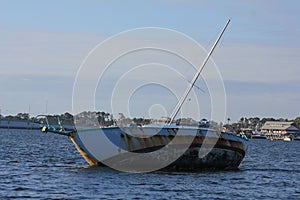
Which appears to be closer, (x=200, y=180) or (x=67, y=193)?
(x=67, y=193)

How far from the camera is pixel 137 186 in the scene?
46.6 m

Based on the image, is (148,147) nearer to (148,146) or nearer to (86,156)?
(148,146)

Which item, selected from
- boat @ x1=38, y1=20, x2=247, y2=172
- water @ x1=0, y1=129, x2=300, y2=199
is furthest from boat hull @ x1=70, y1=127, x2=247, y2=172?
water @ x1=0, y1=129, x2=300, y2=199

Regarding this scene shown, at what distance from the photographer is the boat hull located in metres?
55.7

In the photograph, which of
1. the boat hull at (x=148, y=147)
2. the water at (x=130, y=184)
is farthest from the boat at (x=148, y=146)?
the water at (x=130, y=184)

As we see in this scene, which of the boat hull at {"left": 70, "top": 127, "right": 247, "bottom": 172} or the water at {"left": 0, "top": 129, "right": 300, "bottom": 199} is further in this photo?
the boat hull at {"left": 70, "top": 127, "right": 247, "bottom": 172}

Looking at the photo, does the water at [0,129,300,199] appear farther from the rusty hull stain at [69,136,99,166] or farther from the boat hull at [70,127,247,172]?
the boat hull at [70,127,247,172]

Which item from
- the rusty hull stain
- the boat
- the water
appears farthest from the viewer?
the rusty hull stain

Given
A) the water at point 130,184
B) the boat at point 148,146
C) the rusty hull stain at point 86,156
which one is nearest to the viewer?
the water at point 130,184

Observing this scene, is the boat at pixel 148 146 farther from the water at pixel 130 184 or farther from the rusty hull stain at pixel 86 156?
the water at pixel 130 184

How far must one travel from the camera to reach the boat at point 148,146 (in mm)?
55719

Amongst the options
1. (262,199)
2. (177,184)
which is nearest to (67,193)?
(177,184)

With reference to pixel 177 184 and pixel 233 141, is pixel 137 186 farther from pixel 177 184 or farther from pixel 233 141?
pixel 233 141

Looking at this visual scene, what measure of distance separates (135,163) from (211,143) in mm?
6644
